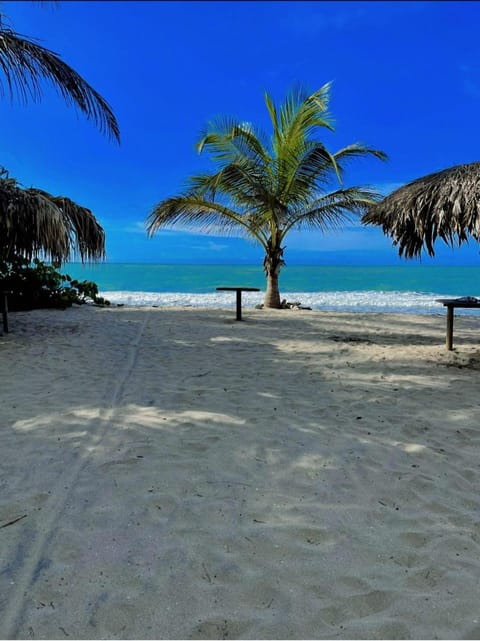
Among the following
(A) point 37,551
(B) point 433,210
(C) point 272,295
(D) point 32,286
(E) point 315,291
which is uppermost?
(B) point 433,210

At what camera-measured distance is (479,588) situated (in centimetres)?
161

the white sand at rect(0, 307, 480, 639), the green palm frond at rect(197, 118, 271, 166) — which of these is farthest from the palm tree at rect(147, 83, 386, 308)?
the white sand at rect(0, 307, 480, 639)

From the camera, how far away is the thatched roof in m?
4.79

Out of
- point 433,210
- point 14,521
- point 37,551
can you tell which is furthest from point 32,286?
point 37,551

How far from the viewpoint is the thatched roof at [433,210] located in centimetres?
479

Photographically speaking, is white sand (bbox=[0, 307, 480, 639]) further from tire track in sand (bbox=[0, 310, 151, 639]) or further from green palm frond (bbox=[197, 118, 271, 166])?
green palm frond (bbox=[197, 118, 271, 166])

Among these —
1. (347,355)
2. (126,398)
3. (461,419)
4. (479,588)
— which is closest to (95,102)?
(126,398)

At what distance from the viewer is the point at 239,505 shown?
2.17 metres

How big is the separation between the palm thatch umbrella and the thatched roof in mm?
5006

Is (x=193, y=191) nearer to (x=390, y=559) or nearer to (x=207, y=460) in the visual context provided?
(x=207, y=460)

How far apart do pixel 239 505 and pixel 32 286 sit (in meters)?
10.8

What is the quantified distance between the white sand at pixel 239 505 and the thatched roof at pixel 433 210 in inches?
74.3

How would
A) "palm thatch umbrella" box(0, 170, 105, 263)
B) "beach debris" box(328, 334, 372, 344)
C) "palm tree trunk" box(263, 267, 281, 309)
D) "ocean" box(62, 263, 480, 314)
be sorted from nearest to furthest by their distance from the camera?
1. "palm thatch umbrella" box(0, 170, 105, 263)
2. "beach debris" box(328, 334, 372, 344)
3. "palm tree trunk" box(263, 267, 281, 309)
4. "ocean" box(62, 263, 480, 314)

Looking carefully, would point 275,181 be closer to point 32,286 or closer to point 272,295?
point 272,295
